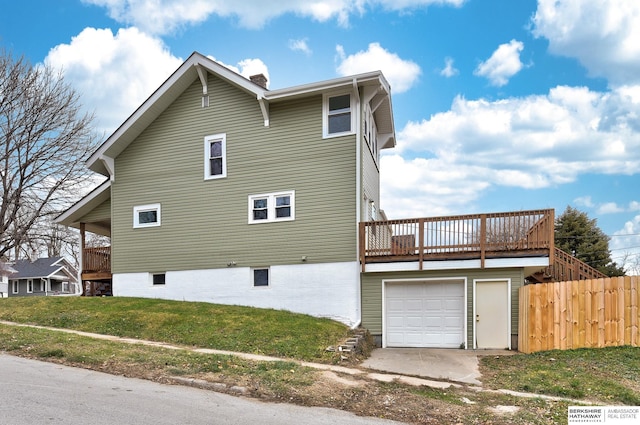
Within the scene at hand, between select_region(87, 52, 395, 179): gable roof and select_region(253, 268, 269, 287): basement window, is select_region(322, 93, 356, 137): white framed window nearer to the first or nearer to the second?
select_region(87, 52, 395, 179): gable roof

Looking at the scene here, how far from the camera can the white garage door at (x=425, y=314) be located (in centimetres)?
1283

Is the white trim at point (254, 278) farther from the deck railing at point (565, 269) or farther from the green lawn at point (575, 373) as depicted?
the deck railing at point (565, 269)

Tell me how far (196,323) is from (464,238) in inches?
323

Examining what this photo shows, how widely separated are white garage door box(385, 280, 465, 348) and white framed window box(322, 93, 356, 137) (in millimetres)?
5370

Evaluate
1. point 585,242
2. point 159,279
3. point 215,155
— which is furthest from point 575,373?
point 585,242

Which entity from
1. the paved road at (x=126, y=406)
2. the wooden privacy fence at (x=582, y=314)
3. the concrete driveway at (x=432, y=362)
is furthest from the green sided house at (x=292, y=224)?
the paved road at (x=126, y=406)

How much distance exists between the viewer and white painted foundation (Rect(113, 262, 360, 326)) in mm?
A: 13500

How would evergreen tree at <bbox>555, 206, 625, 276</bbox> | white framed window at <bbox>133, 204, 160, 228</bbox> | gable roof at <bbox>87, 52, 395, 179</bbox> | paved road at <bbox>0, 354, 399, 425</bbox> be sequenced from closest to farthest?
paved road at <bbox>0, 354, 399, 425</bbox>, gable roof at <bbox>87, 52, 395, 179</bbox>, white framed window at <bbox>133, 204, 160, 228</bbox>, evergreen tree at <bbox>555, 206, 625, 276</bbox>

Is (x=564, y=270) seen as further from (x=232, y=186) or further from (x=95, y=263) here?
(x=95, y=263)

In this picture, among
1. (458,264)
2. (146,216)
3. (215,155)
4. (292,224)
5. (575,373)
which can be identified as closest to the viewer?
(575,373)

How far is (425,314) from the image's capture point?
43.0 feet

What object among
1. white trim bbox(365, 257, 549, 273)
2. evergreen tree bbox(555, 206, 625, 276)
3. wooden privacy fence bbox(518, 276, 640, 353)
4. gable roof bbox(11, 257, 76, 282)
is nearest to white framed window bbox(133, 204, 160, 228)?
white trim bbox(365, 257, 549, 273)

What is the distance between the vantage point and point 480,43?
1622 cm

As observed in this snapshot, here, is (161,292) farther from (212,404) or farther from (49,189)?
(49,189)
